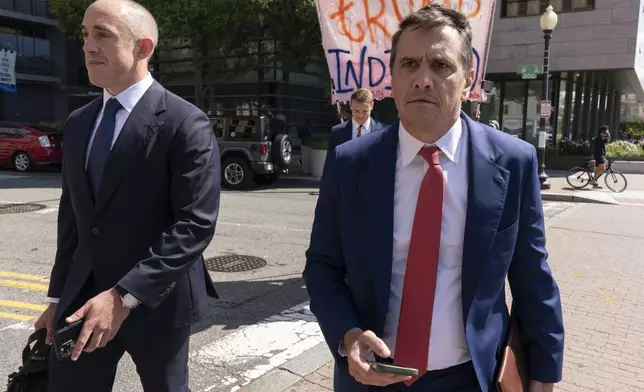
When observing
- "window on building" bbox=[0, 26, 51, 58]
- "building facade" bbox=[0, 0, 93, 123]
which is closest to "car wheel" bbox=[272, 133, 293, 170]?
"building facade" bbox=[0, 0, 93, 123]

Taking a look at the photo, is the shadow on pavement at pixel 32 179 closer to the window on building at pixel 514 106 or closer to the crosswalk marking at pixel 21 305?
the crosswalk marking at pixel 21 305

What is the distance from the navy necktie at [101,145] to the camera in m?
2.07

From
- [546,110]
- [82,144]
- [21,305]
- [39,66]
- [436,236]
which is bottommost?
[21,305]

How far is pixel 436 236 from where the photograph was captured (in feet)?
5.38

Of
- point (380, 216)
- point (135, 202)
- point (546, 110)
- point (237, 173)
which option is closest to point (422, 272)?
point (380, 216)

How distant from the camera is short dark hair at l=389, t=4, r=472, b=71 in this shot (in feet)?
5.26

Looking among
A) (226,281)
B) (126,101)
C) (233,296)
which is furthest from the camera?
(226,281)

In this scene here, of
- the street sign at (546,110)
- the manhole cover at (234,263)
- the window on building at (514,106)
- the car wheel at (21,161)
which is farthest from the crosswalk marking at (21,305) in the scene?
the window on building at (514,106)

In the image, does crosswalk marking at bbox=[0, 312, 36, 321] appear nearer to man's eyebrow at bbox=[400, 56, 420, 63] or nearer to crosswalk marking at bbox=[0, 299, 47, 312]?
crosswalk marking at bbox=[0, 299, 47, 312]

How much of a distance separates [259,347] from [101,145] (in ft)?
8.53

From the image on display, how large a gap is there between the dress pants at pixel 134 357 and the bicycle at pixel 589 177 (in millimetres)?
15376

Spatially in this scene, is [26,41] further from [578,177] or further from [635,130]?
[635,130]

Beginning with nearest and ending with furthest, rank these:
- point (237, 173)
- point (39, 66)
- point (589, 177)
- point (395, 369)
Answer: point (395, 369) < point (237, 173) < point (589, 177) < point (39, 66)

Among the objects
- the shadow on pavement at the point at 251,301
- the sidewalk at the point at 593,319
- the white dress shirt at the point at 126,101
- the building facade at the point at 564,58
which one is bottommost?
the shadow on pavement at the point at 251,301
